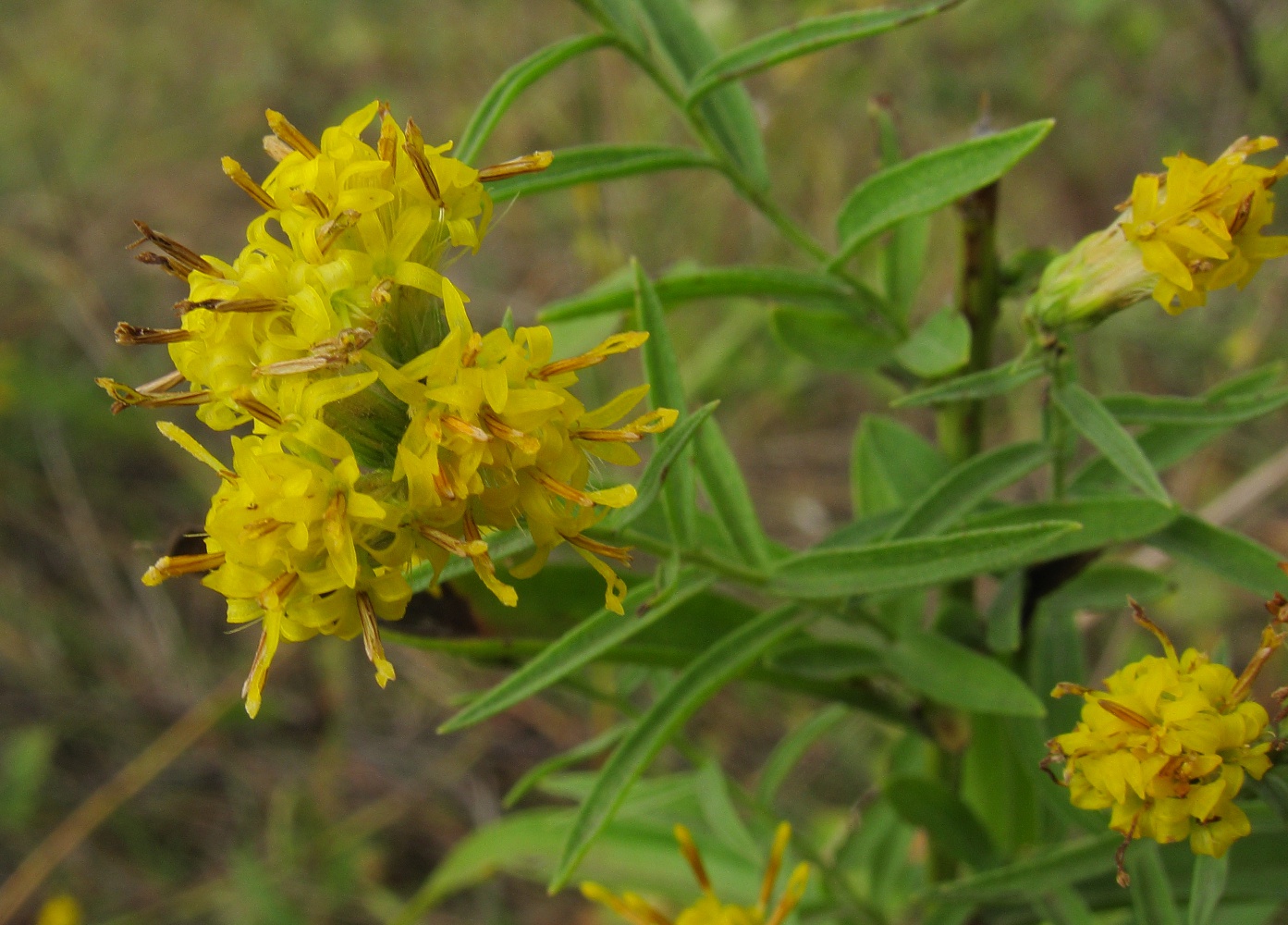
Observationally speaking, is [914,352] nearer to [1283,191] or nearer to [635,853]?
[635,853]

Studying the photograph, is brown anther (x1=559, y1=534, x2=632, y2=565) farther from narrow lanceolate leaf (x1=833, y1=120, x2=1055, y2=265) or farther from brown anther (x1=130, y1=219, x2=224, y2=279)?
narrow lanceolate leaf (x1=833, y1=120, x2=1055, y2=265)

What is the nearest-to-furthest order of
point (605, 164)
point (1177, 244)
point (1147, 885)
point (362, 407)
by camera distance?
point (362, 407)
point (1177, 244)
point (1147, 885)
point (605, 164)

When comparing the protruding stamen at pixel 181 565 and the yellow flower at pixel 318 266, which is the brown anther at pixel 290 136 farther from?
the protruding stamen at pixel 181 565

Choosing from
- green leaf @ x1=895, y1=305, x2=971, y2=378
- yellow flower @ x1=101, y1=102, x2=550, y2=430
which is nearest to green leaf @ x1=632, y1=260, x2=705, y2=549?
yellow flower @ x1=101, y1=102, x2=550, y2=430

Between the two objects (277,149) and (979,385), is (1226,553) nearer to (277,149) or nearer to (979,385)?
(979,385)

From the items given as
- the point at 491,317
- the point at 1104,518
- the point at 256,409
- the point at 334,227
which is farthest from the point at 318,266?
the point at 491,317

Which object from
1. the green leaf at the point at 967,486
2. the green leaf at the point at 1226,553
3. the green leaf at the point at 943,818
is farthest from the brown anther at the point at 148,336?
the green leaf at the point at 1226,553
